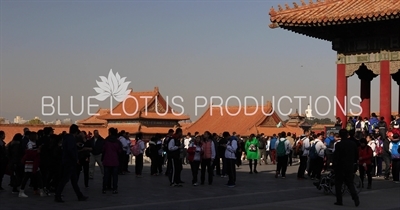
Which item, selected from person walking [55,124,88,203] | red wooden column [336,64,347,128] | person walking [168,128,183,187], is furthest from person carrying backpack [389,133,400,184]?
person walking [55,124,88,203]

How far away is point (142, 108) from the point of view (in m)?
53.2

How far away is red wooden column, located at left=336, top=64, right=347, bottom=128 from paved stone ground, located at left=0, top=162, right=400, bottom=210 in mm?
5574

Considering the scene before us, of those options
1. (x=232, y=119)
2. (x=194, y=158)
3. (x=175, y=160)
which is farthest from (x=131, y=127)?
(x=175, y=160)

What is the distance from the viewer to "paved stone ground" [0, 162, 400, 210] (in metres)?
13.6

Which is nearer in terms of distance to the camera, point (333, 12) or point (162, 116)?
point (333, 12)

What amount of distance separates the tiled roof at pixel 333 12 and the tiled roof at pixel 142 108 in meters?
27.6

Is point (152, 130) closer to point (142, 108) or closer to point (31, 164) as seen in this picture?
point (142, 108)

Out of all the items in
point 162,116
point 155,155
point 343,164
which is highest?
point 162,116

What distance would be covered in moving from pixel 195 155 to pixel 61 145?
479 centimetres

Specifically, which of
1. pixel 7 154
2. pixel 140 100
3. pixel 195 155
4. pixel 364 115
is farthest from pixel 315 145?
pixel 140 100

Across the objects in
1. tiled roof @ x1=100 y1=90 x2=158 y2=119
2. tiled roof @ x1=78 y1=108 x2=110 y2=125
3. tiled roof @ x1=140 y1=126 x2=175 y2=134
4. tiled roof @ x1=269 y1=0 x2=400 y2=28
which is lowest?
tiled roof @ x1=140 y1=126 x2=175 y2=134

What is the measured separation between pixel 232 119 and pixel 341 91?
3247 centimetres

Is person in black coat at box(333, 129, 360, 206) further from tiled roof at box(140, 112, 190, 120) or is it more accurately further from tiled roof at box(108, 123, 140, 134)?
tiled roof at box(140, 112, 190, 120)

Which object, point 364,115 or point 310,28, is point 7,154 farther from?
point 364,115
